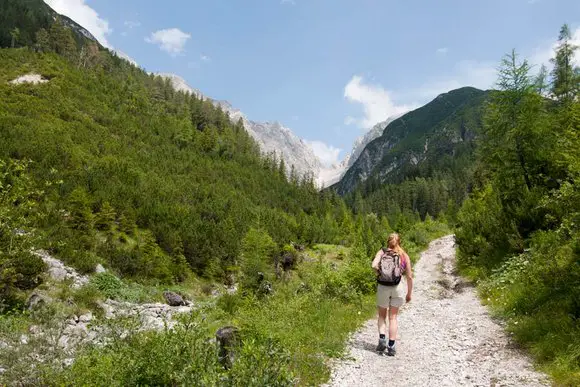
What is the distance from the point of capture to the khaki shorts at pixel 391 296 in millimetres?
7508

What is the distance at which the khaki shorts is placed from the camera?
24.6ft

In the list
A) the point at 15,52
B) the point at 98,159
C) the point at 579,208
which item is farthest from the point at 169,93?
the point at 579,208

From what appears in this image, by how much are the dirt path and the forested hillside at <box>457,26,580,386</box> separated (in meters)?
0.49

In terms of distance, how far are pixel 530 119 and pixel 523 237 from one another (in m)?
4.49

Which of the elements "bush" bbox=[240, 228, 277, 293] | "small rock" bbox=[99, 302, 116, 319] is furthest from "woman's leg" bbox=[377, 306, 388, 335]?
"small rock" bbox=[99, 302, 116, 319]

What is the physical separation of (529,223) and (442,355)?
28.2 ft

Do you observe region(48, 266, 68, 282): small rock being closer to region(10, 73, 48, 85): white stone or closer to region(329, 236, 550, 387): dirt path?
region(329, 236, 550, 387): dirt path

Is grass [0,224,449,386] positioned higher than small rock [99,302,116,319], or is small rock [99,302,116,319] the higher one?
grass [0,224,449,386]

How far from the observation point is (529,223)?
529 inches

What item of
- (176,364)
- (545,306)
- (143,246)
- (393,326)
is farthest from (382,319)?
(143,246)

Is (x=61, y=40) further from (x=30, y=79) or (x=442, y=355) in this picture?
(x=442, y=355)

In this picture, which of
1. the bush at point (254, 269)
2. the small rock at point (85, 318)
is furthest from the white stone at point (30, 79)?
the bush at point (254, 269)

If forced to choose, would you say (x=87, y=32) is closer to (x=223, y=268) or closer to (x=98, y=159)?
(x=98, y=159)

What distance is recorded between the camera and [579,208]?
276 inches
